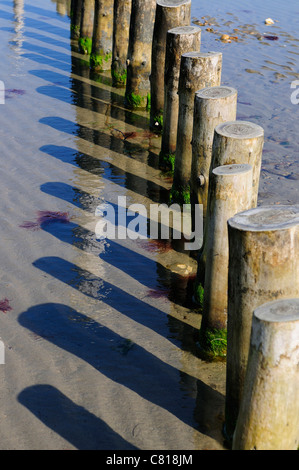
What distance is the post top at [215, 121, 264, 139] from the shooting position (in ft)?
17.2

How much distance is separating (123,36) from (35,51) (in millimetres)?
3520

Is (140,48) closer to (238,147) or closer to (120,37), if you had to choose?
(120,37)

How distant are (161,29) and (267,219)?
17.9ft

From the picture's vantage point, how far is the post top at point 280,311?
3.23 meters

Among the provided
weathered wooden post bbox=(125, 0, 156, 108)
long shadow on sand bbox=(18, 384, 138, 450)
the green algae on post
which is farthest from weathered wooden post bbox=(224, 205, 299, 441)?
weathered wooden post bbox=(125, 0, 156, 108)

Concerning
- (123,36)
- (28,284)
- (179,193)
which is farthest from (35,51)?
(28,284)

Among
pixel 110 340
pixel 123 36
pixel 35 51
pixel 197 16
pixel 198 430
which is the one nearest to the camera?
pixel 198 430

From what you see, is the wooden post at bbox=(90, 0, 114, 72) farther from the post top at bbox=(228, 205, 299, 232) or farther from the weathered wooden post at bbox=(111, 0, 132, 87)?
the post top at bbox=(228, 205, 299, 232)

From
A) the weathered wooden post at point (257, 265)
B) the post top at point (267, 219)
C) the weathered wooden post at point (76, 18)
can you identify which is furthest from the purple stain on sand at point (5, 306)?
the weathered wooden post at point (76, 18)

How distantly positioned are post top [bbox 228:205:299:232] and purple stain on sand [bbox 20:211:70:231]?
3.43 meters

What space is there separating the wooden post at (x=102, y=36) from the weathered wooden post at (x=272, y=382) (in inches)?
366

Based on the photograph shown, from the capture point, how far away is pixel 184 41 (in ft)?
25.3

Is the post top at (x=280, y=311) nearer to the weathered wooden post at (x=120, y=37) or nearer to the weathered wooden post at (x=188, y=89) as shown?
the weathered wooden post at (x=188, y=89)
